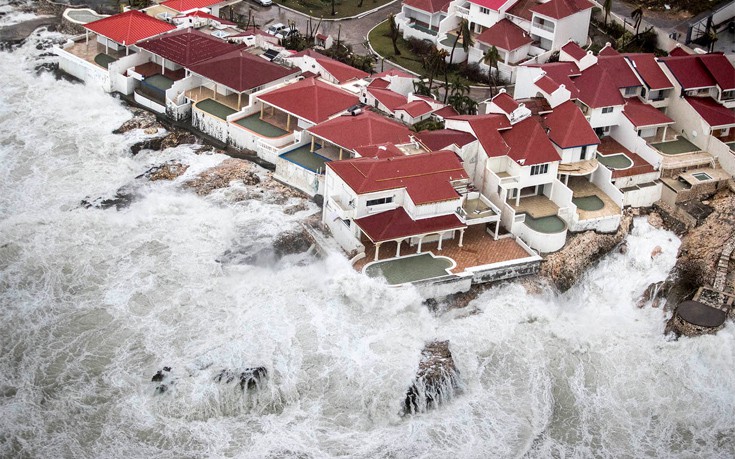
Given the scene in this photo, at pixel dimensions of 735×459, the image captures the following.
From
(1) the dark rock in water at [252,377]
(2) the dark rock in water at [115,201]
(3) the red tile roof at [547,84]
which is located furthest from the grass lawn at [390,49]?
(1) the dark rock in water at [252,377]

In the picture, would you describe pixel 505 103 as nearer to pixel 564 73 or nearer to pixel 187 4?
pixel 564 73

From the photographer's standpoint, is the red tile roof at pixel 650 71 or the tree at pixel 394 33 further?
the tree at pixel 394 33

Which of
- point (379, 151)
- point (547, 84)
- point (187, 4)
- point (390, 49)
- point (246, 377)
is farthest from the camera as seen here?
point (187, 4)

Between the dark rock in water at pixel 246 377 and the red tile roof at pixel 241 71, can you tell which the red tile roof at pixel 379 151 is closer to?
the red tile roof at pixel 241 71

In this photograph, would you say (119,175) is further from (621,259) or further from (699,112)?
(699,112)

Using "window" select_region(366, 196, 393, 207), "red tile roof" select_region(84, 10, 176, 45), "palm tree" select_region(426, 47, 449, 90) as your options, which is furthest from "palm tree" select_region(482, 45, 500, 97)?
"red tile roof" select_region(84, 10, 176, 45)

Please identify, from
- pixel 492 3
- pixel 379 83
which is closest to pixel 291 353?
pixel 379 83

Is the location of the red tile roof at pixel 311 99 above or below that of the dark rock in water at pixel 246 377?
above

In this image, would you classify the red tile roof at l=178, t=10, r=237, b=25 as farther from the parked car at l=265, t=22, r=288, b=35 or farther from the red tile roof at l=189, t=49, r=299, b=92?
the red tile roof at l=189, t=49, r=299, b=92
